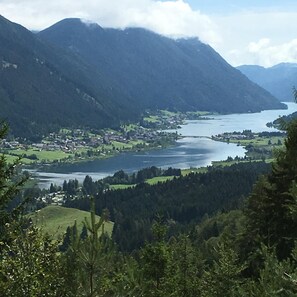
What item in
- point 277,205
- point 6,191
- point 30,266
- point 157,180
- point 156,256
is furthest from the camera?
point 157,180

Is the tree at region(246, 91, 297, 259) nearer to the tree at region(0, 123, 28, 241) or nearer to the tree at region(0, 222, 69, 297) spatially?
the tree at region(0, 222, 69, 297)

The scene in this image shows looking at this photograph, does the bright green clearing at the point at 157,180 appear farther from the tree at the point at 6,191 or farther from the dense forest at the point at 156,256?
the tree at the point at 6,191

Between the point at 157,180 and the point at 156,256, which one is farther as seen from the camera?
the point at 157,180

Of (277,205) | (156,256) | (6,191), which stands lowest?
(156,256)

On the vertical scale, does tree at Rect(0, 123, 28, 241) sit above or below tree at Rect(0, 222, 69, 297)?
above

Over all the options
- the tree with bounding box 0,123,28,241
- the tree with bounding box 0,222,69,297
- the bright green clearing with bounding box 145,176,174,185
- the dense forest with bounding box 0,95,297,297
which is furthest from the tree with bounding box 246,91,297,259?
the bright green clearing with bounding box 145,176,174,185

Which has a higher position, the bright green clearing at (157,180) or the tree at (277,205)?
the tree at (277,205)

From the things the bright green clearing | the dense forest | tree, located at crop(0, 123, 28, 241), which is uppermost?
tree, located at crop(0, 123, 28, 241)

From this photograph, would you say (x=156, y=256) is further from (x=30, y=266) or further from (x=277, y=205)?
(x=30, y=266)

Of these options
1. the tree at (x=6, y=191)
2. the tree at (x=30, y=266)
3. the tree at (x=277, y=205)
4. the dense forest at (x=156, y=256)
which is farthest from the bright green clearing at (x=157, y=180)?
the tree at (x=30, y=266)

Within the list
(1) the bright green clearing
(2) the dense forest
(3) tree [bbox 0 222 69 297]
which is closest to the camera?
(2) the dense forest

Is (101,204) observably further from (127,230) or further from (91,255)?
(91,255)

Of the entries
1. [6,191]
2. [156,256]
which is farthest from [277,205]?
[6,191]

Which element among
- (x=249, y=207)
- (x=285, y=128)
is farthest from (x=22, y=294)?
(x=249, y=207)
